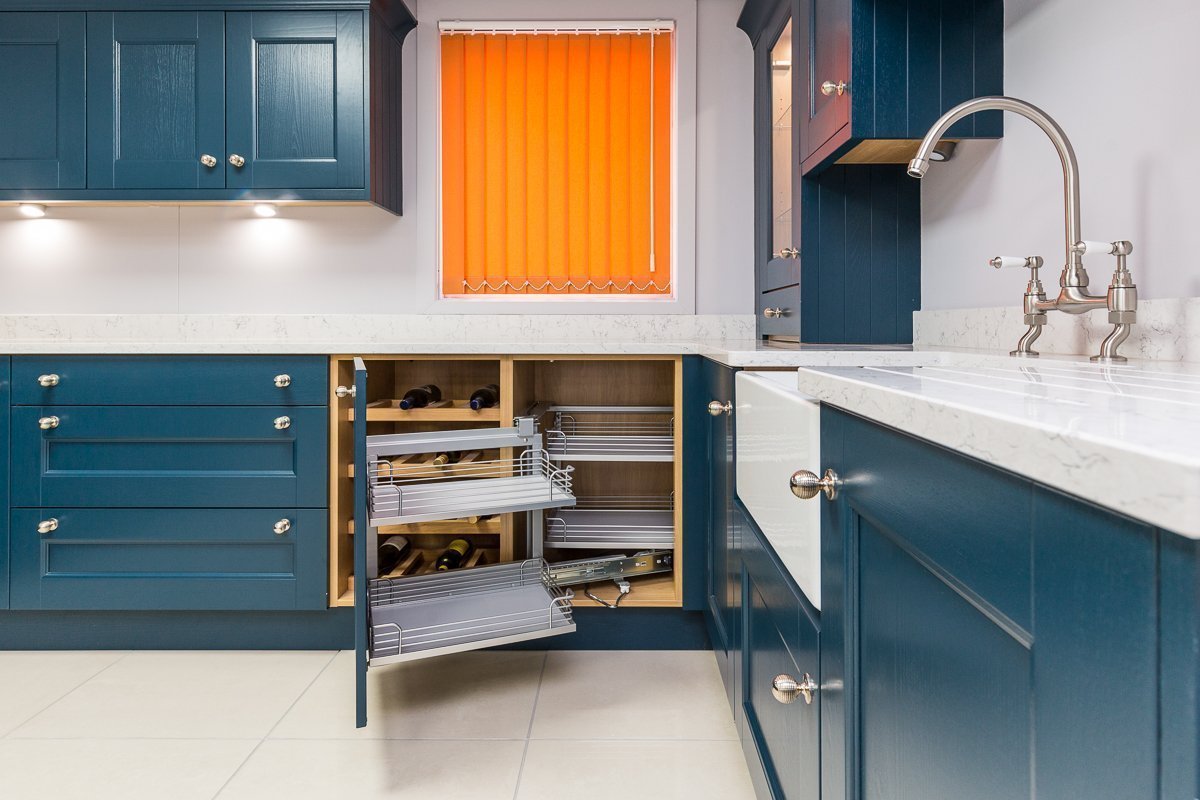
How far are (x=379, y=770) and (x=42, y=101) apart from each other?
2302 millimetres

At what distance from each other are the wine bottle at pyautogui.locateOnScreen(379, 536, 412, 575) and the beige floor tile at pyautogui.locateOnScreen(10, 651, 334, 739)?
328 millimetres

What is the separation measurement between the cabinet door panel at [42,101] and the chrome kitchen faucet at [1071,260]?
2526 millimetres

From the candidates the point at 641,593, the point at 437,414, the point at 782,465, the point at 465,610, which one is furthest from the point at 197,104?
the point at 782,465

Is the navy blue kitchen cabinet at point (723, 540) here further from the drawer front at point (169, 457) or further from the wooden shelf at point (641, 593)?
the drawer front at point (169, 457)

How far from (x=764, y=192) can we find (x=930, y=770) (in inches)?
91.8

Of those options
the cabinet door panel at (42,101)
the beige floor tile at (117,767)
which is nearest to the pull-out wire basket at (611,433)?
the beige floor tile at (117,767)

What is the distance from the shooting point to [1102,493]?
0.35 m

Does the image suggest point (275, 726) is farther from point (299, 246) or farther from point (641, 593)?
point (299, 246)

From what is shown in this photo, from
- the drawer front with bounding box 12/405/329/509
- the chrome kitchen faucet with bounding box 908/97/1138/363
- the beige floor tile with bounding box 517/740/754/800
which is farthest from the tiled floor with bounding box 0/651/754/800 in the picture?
the chrome kitchen faucet with bounding box 908/97/1138/363

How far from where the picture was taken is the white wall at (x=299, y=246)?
2.86 m

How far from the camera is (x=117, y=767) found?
1646 millimetres

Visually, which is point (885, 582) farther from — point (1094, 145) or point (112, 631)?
point (112, 631)

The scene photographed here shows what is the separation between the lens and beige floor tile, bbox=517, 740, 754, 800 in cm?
156

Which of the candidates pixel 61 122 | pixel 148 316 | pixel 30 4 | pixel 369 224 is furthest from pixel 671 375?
pixel 30 4
